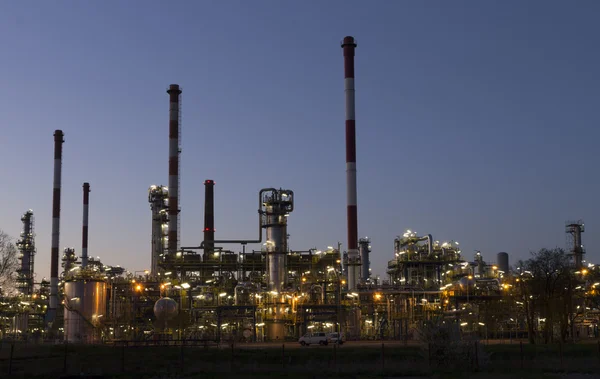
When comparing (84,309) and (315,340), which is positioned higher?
(84,309)

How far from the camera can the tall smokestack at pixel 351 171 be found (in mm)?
70375

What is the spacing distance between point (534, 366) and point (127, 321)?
45.3 m

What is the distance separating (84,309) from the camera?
6969 cm

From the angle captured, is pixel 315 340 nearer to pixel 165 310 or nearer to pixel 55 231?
pixel 165 310

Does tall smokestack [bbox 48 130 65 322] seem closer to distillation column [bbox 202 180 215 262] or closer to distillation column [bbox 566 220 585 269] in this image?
distillation column [bbox 202 180 215 262]

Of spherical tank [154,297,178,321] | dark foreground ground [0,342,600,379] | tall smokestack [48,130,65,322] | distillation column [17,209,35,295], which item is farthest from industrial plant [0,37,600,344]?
distillation column [17,209,35,295]

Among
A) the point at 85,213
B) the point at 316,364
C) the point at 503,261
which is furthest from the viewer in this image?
the point at 85,213

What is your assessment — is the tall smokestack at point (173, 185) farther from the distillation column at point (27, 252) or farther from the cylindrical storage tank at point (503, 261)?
the cylindrical storage tank at point (503, 261)

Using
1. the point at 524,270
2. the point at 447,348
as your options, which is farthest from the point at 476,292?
the point at 447,348

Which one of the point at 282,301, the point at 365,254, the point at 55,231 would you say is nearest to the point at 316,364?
the point at 282,301

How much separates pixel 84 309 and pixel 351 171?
2915cm

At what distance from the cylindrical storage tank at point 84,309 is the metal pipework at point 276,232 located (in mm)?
16932

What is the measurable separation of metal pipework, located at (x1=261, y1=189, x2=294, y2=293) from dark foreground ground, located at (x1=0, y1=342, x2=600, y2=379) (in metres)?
30.8

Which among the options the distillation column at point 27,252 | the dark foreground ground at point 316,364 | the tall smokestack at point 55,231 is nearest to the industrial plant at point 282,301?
the tall smokestack at point 55,231
